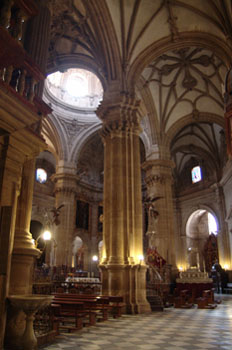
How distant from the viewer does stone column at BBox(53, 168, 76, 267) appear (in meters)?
22.9

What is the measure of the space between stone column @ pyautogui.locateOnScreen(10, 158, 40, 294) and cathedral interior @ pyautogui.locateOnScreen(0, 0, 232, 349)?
0.02 metres

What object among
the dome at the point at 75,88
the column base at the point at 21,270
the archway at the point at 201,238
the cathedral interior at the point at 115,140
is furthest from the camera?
the archway at the point at 201,238

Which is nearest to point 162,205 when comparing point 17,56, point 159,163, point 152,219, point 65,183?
point 152,219

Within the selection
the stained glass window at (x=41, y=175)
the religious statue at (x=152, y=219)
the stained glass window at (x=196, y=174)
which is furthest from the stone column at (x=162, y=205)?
the stained glass window at (x=41, y=175)

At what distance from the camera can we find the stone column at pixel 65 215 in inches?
903

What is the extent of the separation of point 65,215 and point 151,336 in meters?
17.8

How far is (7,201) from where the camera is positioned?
514 centimetres

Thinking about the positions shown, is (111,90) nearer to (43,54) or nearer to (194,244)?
(43,54)

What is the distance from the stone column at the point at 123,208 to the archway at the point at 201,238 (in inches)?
726

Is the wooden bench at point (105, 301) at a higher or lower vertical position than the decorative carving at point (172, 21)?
lower

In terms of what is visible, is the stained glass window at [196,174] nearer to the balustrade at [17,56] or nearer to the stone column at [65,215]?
the stone column at [65,215]

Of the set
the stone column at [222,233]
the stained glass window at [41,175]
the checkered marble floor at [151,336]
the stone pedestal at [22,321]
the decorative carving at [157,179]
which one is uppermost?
the stained glass window at [41,175]

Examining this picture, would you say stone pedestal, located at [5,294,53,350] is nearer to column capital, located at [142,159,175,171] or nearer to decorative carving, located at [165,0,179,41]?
decorative carving, located at [165,0,179,41]

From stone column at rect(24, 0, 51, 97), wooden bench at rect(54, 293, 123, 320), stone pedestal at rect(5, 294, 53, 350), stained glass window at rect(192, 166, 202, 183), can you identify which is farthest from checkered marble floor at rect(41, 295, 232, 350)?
stained glass window at rect(192, 166, 202, 183)
